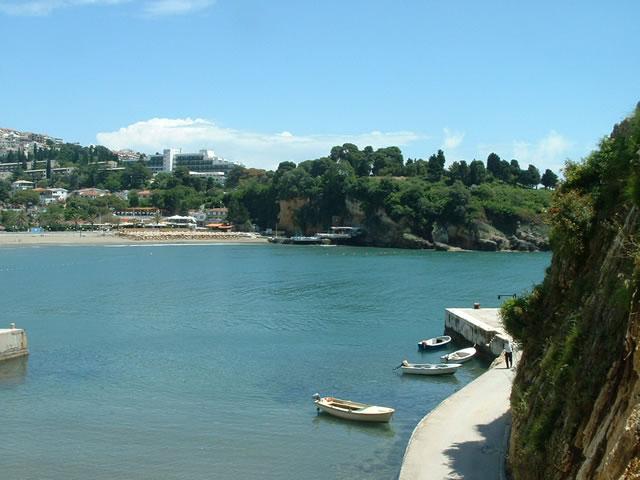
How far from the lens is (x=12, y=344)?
38.9 metres

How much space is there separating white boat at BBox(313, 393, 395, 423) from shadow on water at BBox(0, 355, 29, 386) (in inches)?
558

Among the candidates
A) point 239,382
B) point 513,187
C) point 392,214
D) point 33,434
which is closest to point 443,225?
point 392,214

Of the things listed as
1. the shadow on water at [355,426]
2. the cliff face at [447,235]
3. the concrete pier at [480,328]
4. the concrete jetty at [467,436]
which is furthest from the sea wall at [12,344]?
the cliff face at [447,235]

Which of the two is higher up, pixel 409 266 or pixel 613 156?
pixel 613 156

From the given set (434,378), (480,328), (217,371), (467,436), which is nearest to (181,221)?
(480,328)

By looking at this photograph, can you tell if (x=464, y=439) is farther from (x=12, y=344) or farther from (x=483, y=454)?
(x=12, y=344)

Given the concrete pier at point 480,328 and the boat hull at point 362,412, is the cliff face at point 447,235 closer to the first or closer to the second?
the concrete pier at point 480,328

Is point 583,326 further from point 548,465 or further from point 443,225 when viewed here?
point 443,225

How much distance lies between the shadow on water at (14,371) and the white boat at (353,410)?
14.2 m

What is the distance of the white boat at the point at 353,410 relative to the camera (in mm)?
26828

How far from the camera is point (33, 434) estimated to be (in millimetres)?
26219

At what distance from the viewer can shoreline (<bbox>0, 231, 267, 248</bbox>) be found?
467 ft

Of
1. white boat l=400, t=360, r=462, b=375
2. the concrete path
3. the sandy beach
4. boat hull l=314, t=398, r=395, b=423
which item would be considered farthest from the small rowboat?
the sandy beach

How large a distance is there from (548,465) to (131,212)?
185547 millimetres
